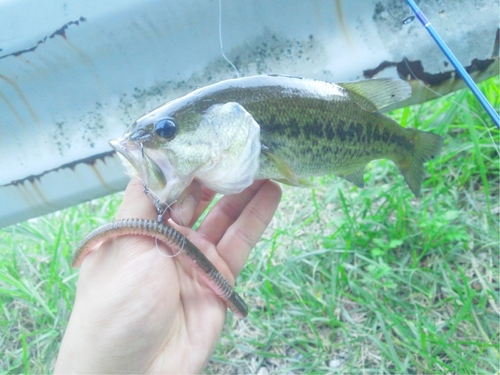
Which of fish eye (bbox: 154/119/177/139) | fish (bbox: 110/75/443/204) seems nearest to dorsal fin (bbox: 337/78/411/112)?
fish (bbox: 110/75/443/204)

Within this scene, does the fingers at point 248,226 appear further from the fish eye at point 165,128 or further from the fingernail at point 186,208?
the fish eye at point 165,128

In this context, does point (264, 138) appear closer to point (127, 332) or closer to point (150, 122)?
point (150, 122)

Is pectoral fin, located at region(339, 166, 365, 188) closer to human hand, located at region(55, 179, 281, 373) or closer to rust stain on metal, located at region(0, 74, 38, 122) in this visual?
human hand, located at region(55, 179, 281, 373)

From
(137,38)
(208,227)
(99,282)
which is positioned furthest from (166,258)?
(137,38)

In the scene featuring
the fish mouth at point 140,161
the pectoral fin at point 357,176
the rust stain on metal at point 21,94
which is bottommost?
the pectoral fin at point 357,176

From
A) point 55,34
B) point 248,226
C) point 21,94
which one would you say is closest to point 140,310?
point 248,226

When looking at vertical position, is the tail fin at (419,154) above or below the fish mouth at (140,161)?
below

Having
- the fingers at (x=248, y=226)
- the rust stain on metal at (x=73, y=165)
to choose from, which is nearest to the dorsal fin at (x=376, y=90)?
the fingers at (x=248, y=226)
